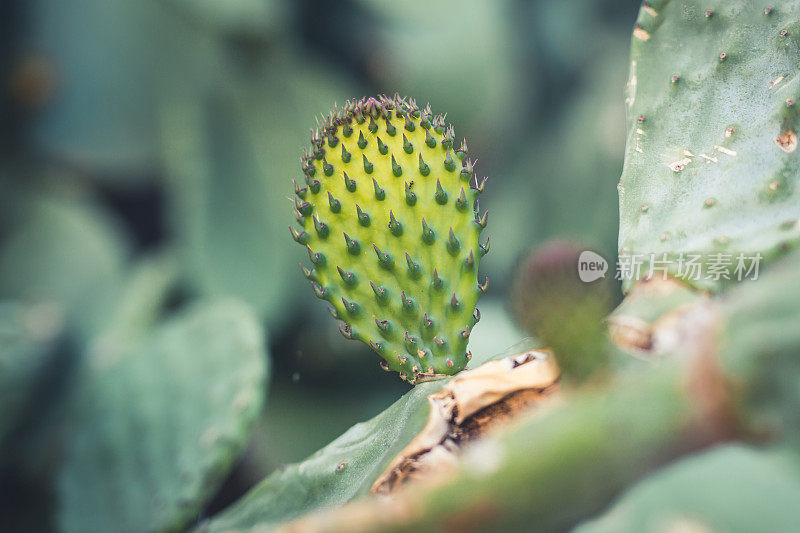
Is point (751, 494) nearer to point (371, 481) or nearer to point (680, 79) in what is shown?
point (371, 481)

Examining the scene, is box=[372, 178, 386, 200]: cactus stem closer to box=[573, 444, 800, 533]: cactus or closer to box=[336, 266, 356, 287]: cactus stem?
box=[336, 266, 356, 287]: cactus stem

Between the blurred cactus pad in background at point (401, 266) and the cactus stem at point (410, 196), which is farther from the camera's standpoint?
the cactus stem at point (410, 196)

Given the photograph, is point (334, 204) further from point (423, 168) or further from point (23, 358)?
point (23, 358)

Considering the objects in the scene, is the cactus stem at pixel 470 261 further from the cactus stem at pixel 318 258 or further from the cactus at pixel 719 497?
the cactus at pixel 719 497

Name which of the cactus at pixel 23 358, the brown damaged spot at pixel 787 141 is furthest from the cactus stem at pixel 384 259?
the cactus at pixel 23 358

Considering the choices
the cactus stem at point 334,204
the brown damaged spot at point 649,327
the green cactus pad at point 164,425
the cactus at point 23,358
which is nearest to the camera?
the brown damaged spot at point 649,327

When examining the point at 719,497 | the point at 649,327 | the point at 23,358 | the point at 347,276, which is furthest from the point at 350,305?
the point at 23,358
